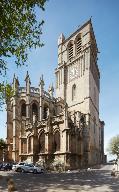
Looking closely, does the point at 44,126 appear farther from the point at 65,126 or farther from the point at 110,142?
the point at 110,142

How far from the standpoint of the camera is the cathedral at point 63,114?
4516 centimetres

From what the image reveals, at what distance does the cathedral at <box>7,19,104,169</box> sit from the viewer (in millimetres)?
45156

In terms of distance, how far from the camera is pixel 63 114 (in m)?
45.1

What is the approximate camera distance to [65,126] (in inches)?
1718

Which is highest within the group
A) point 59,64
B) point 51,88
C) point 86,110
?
point 59,64

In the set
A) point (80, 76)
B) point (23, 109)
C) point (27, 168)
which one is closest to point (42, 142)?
point (27, 168)

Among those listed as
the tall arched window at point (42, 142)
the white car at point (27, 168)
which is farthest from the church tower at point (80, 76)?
the white car at point (27, 168)

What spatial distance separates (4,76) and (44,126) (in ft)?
87.5

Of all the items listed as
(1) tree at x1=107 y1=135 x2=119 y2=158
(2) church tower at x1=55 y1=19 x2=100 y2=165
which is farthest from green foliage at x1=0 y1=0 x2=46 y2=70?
(1) tree at x1=107 y1=135 x2=119 y2=158

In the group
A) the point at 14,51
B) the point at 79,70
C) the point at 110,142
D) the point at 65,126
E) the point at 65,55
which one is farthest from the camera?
the point at 110,142

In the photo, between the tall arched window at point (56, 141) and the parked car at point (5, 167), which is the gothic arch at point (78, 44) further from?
the parked car at point (5, 167)

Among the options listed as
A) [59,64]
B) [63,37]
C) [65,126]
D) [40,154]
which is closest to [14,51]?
[65,126]

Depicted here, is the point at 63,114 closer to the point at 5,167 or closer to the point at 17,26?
the point at 5,167

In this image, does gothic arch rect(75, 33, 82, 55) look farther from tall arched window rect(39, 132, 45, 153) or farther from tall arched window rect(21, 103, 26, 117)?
tall arched window rect(39, 132, 45, 153)
